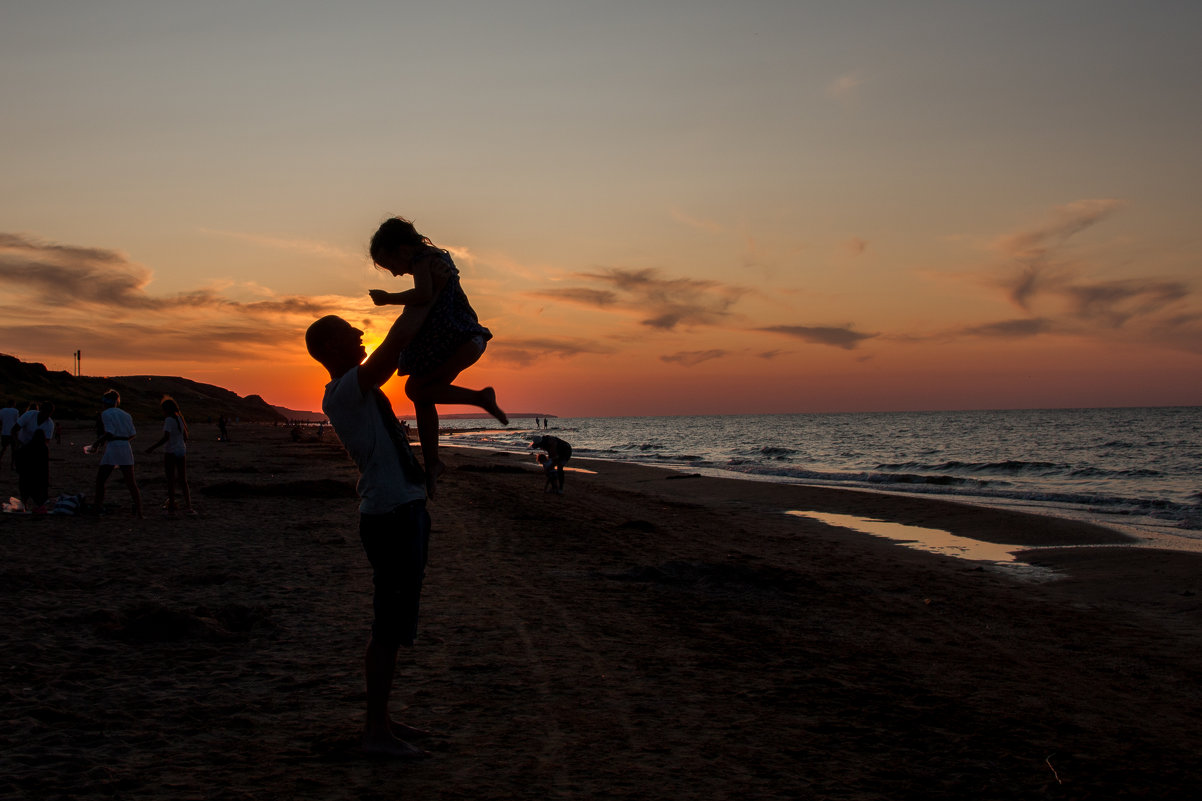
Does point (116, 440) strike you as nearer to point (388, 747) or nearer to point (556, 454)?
point (556, 454)

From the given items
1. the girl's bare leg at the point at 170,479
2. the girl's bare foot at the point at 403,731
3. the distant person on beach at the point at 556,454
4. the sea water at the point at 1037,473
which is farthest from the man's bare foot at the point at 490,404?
the sea water at the point at 1037,473

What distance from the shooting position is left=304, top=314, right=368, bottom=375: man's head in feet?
12.7

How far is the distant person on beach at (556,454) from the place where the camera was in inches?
768

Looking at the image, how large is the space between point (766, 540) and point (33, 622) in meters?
10.7

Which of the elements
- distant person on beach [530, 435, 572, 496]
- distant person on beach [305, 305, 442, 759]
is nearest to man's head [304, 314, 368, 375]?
distant person on beach [305, 305, 442, 759]

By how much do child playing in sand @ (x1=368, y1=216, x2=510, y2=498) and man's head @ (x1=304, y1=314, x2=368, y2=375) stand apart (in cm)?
25

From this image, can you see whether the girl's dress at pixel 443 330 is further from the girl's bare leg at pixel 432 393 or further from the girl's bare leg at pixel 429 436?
the girl's bare leg at pixel 429 436

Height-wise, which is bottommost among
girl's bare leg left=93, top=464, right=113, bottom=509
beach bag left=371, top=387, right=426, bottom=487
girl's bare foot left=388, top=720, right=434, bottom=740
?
girl's bare foot left=388, top=720, right=434, bottom=740

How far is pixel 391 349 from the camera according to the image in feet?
11.6

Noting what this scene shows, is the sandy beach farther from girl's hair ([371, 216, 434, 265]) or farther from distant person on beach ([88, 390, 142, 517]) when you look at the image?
girl's hair ([371, 216, 434, 265])

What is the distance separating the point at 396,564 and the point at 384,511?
0.26 m

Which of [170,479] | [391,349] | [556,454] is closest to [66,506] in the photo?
[170,479]

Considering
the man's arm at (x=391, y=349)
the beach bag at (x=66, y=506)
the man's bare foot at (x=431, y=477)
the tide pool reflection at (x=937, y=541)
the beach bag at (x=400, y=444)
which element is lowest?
the tide pool reflection at (x=937, y=541)

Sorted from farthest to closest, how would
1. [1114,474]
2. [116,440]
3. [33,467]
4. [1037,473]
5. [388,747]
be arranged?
1. [1037,473]
2. [1114,474]
3. [33,467]
4. [116,440]
5. [388,747]
